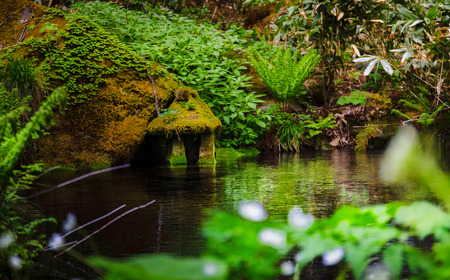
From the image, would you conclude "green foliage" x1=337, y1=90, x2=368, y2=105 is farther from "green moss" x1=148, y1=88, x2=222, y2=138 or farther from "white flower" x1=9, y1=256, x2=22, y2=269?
"white flower" x1=9, y1=256, x2=22, y2=269

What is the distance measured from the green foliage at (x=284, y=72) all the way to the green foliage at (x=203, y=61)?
0.34 metres

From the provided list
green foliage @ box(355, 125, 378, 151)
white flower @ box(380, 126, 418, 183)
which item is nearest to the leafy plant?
white flower @ box(380, 126, 418, 183)

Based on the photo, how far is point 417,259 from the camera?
0.80 m

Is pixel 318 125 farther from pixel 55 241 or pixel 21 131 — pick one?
pixel 21 131

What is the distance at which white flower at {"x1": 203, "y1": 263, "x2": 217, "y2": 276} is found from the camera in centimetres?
59

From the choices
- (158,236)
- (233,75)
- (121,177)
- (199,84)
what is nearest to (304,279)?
(158,236)

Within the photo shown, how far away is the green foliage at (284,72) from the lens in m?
8.80

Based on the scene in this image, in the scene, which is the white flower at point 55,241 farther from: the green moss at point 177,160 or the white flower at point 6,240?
the green moss at point 177,160

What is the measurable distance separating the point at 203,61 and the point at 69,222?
6.12 m

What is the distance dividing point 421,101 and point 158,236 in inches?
288

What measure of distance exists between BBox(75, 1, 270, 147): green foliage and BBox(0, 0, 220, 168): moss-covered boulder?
4.17ft

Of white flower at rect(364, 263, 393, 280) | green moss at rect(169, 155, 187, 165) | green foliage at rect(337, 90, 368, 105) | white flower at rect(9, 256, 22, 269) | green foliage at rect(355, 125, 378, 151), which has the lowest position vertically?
white flower at rect(364, 263, 393, 280)

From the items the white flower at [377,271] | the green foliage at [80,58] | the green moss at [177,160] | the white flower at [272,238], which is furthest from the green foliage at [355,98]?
the white flower at [272,238]

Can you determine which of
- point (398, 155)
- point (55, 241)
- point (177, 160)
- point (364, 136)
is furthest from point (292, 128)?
point (55, 241)
